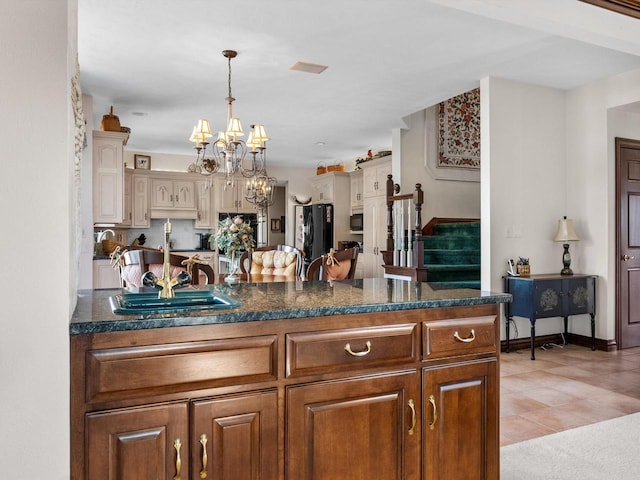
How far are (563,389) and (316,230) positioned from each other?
19.2 feet

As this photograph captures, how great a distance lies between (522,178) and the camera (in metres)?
5.02

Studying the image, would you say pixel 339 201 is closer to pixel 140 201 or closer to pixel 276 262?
pixel 140 201

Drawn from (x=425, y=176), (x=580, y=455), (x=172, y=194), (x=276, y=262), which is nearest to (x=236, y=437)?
(x=580, y=455)

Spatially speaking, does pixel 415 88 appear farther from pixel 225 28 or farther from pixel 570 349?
pixel 570 349

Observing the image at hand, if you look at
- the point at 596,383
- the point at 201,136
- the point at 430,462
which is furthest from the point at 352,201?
the point at 430,462

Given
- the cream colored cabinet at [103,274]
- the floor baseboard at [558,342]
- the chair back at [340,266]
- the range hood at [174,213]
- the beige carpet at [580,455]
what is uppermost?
the range hood at [174,213]

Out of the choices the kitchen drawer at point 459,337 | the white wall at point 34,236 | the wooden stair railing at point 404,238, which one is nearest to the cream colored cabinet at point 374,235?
the wooden stair railing at point 404,238

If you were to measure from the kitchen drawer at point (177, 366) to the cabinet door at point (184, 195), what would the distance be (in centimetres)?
769

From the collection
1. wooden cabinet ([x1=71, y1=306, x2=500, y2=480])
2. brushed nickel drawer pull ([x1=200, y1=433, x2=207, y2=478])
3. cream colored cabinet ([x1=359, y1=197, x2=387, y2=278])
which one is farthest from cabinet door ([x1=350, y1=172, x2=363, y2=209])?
brushed nickel drawer pull ([x1=200, y1=433, x2=207, y2=478])

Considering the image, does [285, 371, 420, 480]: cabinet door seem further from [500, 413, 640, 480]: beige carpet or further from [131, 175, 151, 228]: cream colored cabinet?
[131, 175, 151, 228]: cream colored cabinet

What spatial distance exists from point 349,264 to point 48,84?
3.25 metres

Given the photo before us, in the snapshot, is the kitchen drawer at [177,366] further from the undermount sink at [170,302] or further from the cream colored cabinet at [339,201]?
the cream colored cabinet at [339,201]

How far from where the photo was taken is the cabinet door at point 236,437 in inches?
57.8

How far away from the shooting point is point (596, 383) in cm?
381
